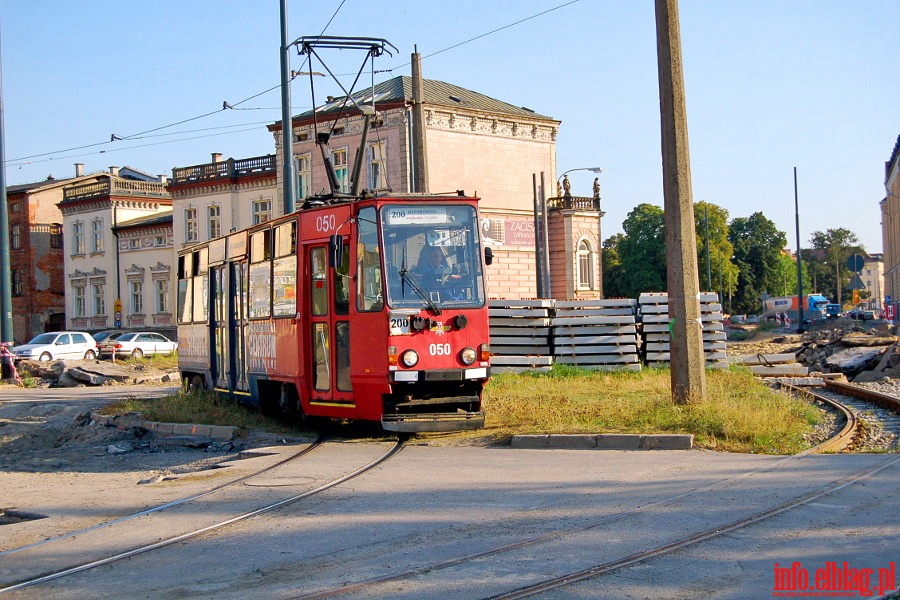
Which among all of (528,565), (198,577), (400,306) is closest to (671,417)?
(400,306)

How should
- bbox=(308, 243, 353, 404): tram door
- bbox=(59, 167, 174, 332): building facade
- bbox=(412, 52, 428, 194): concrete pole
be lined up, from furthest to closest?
bbox=(59, 167, 174, 332): building facade < bbox=(412, 52, 428, 194): concrete pole < bbox=(308, 243, 353, 404): tram door

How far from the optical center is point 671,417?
13062mm

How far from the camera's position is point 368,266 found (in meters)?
13.3

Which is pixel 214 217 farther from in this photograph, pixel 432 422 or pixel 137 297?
pixel 432 422

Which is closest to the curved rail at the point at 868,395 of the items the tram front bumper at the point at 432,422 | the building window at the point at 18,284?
the tram front bumper at the point at 432,422

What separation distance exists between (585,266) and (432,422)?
50.9 m

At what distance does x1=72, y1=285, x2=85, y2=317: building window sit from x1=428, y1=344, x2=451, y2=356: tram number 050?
63254 mm

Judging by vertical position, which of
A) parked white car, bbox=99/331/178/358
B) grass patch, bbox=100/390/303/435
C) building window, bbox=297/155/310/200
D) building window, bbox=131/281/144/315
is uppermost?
building window, bbox=297/155/310/200

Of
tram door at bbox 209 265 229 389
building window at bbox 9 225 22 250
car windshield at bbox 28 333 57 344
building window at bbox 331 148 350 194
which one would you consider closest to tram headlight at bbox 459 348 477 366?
tram door at bbox 209 265 229 389

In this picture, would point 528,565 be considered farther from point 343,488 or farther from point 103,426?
point 103,426

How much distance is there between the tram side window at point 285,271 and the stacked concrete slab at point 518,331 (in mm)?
9031

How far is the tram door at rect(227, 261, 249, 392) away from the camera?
17080 mm

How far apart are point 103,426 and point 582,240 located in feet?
156

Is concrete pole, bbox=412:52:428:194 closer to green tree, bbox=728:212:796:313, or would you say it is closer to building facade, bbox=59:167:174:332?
building facade, bbox=59:167:174:332
